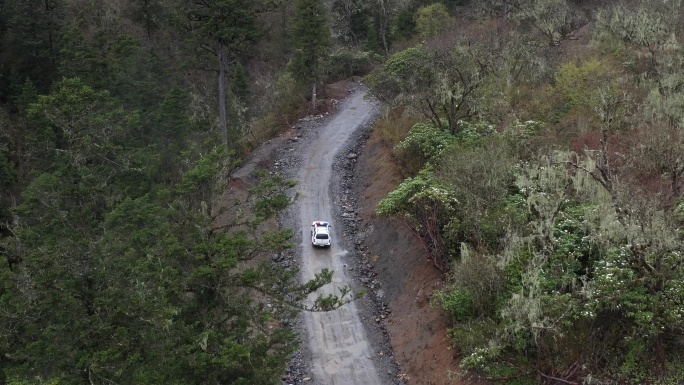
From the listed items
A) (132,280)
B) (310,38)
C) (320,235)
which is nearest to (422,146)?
(320,235)

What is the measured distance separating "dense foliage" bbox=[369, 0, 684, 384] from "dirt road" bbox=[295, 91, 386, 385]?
13.2ft

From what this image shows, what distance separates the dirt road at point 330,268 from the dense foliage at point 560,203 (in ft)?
13.2

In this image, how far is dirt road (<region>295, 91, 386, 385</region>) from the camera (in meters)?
20.8

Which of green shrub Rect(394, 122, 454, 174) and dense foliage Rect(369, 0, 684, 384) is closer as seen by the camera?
dense foliage Rect(369, 0, 684, 384)

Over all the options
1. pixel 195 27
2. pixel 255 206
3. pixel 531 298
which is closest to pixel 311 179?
pixel 195 27

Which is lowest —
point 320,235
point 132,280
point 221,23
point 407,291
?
point 407,291

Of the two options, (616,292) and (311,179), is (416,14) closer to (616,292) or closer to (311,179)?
(311,179)

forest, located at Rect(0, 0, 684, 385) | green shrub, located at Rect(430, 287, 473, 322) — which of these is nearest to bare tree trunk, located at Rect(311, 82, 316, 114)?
forest, located at Rect(0, 0, 684, 385)

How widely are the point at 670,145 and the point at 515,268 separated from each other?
22.0 feet

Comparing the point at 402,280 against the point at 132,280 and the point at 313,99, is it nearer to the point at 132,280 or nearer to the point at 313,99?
the point at 132,280

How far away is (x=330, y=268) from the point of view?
27.0 m

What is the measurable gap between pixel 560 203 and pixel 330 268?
1256cm

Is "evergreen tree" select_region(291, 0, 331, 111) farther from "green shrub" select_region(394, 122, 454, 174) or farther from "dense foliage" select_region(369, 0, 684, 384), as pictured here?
"green shrub" select_region(394, 122, 454, 174)

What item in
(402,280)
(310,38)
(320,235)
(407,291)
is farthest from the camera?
(310,38)
